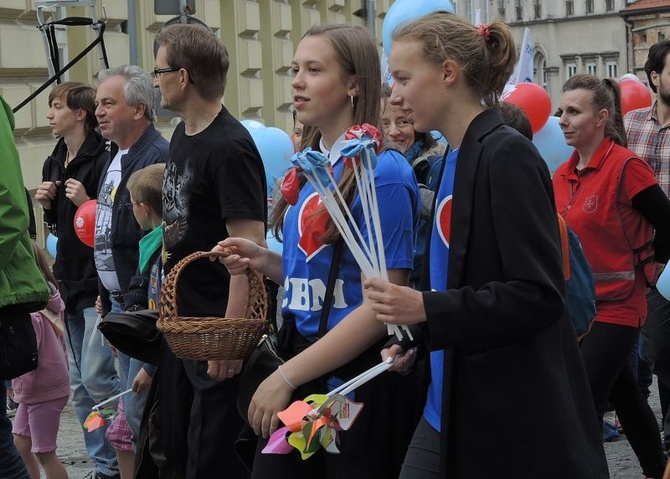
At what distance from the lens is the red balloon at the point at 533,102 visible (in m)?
8.72

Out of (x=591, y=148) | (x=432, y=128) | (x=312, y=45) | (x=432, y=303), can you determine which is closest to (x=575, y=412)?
(x=432, y=303)

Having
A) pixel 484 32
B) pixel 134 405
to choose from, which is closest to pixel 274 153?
pixel 134 405

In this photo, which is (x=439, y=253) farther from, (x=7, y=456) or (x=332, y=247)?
(x=7, y=456)

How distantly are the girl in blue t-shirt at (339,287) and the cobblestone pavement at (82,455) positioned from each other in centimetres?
329

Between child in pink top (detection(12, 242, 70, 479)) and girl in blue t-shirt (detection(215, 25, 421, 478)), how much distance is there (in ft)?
9.33

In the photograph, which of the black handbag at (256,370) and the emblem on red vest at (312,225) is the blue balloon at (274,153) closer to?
the black handbag at (256,370)

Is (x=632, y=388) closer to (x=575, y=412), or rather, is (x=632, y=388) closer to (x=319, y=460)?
(x=319, y=460)

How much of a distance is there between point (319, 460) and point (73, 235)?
11.2ft

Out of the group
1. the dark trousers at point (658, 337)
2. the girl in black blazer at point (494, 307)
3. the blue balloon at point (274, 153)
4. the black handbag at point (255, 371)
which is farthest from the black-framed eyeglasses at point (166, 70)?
the blue balloon at point (274, 153)

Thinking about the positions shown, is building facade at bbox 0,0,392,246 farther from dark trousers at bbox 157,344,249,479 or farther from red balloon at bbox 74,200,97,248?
dark trousers at bbox 157,344,249,479

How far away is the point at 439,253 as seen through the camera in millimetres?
3281

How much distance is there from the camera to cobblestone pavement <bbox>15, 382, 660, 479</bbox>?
677 cm

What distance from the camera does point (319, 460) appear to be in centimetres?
369

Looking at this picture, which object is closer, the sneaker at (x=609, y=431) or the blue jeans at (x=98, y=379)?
the blue jeans at (x=98, y=379)
